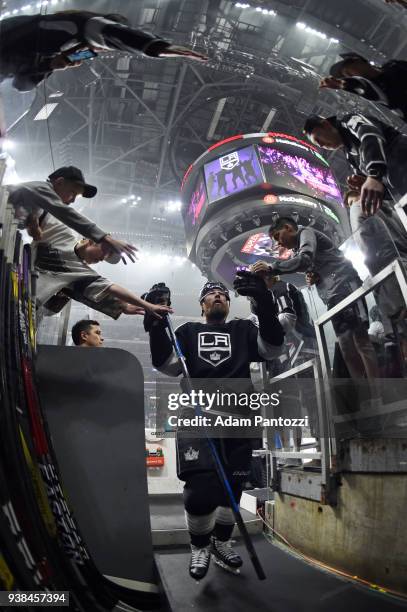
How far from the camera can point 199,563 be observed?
5.08 ft

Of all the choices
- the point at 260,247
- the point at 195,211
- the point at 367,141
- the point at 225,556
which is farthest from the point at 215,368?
the point at 195,211

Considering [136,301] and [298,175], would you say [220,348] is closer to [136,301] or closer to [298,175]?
[136,301]

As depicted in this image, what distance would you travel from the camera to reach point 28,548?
83 centimetres

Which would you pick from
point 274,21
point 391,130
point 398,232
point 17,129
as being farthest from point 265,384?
point 274,21

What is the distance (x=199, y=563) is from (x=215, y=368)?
2.94ft

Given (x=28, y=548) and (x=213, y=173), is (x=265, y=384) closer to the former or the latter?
(x=28, y=548)

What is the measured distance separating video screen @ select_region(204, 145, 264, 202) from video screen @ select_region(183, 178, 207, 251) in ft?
0.74

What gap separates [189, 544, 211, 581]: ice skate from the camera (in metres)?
1.50

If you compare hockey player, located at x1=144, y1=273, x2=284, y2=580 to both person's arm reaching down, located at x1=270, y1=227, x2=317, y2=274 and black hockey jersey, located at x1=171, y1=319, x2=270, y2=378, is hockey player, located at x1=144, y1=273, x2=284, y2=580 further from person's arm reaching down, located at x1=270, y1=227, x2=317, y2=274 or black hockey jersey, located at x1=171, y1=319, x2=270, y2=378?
person's arm reaching down, located at x1=270, y1=227, x2=317, y2=274

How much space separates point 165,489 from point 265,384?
1956 mm

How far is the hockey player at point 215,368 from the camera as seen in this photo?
1.66 m

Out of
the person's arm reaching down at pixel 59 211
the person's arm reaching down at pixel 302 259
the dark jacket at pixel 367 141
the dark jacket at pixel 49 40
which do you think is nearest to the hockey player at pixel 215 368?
the person's arm reaching down at pixel 302 259

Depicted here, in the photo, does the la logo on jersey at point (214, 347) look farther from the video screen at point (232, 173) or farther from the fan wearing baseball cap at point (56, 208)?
the video screen at point (232, 173)

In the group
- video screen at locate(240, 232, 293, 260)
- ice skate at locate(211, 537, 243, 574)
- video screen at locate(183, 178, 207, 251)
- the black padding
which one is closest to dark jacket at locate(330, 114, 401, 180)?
the black padding
